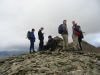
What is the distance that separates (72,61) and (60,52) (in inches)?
124

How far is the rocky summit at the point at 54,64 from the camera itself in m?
31.3

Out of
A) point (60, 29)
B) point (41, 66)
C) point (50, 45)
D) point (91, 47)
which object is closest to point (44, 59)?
point (41, 66)

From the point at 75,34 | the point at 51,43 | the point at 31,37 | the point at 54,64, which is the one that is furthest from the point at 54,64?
the point at 51,43

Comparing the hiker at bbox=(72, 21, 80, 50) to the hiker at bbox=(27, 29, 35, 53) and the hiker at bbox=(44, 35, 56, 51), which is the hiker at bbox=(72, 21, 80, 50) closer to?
the hiker at bbox=(44, 35, 56, 51)

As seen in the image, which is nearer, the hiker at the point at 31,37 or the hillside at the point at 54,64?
the hillside at the point at 54,64

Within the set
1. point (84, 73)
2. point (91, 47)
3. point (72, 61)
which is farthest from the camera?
point (91, 47)

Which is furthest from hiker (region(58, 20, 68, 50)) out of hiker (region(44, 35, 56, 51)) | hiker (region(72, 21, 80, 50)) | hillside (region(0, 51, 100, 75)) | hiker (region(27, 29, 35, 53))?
hiker (region(27, 29, 35, 53))

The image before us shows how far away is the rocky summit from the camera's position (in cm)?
3128

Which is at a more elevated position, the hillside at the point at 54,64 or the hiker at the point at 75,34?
the hiker at the point at 75,34

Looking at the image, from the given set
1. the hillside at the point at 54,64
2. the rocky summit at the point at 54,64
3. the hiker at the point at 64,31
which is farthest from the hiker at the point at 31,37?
the hiker at the point at 64,31

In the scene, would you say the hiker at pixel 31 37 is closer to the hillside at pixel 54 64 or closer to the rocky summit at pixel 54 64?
the rocky summit at pixel 54 64

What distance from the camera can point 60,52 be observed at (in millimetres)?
36125

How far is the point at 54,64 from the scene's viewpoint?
32531mm

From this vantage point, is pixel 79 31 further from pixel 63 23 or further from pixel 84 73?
pixel 84 73
